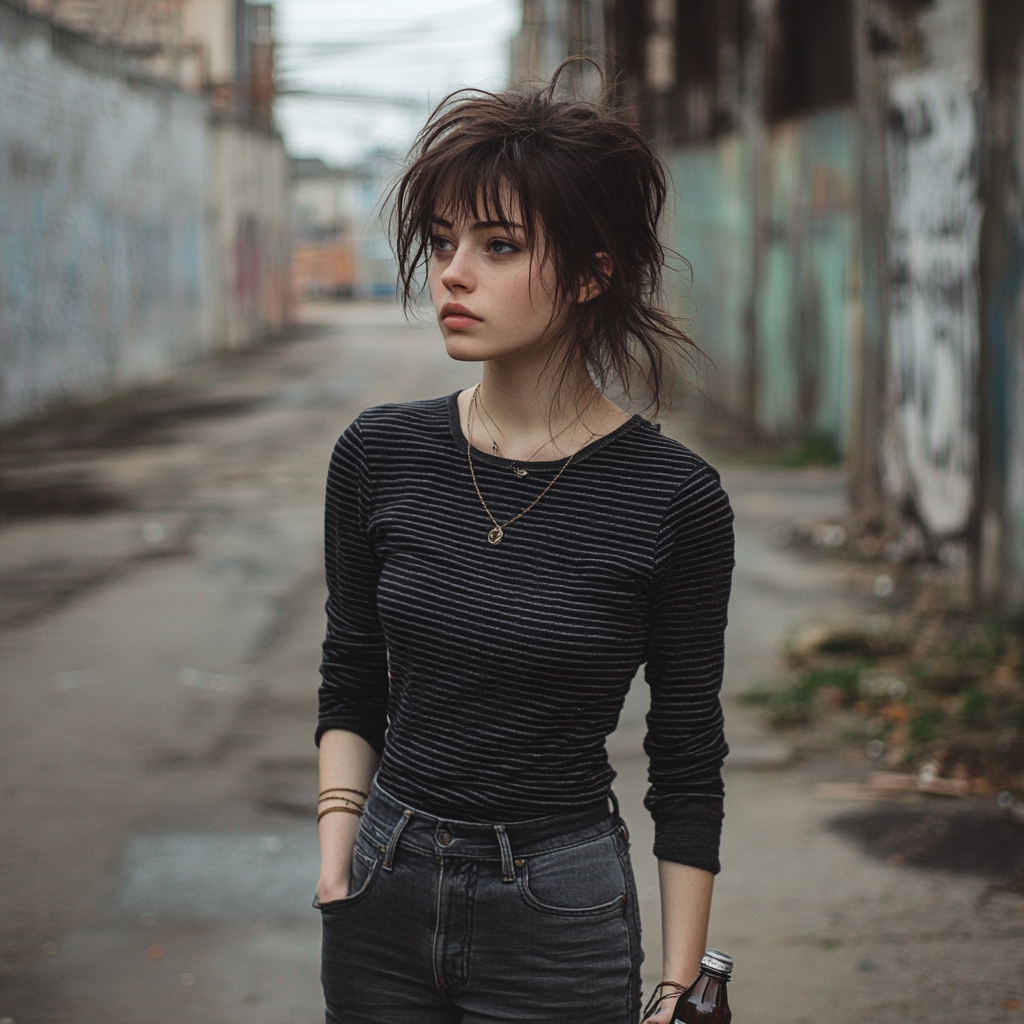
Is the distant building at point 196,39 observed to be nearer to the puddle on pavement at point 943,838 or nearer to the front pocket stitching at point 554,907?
the puddle on pavement at point 943,838

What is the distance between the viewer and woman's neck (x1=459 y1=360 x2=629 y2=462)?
1.87m

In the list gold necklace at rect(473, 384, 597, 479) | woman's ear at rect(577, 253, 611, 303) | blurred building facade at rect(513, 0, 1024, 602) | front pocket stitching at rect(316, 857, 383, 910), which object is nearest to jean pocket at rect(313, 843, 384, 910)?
front pocket stitching at rect(316, 857, 383, 910)

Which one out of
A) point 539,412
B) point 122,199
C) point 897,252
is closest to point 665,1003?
point 539,412

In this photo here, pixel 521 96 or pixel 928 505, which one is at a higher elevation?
pixel 521 96

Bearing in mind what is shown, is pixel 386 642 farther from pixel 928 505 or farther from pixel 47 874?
pixel 928 505

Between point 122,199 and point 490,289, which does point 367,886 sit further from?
point 122,199

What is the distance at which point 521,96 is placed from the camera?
1836 mm

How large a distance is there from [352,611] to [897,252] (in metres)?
6.77

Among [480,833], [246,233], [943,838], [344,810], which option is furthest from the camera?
[246,233]

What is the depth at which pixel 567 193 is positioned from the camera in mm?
1743

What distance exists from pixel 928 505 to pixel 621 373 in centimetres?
603

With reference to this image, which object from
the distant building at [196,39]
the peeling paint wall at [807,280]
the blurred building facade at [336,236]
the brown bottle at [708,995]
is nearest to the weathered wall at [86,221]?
the distant building at [196,39]

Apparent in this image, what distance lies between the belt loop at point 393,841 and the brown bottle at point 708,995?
399mm

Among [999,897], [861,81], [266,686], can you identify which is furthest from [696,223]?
[999,897]
